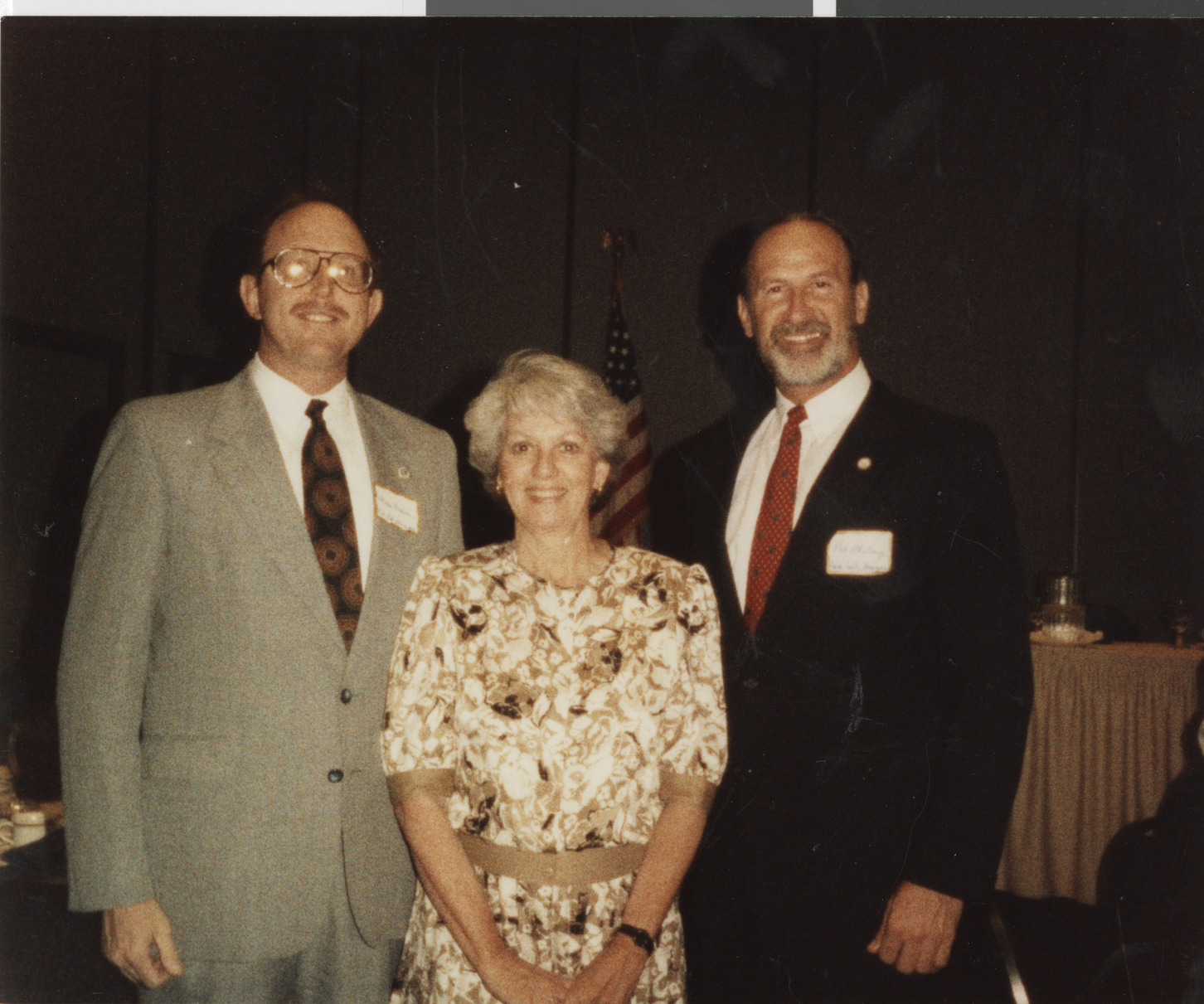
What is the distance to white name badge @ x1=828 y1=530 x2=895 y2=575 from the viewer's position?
182 centimetres

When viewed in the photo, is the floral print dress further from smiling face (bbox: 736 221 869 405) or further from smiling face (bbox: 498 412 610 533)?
smiling face (bbox: 736 221 869 405)

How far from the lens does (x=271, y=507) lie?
1700mm

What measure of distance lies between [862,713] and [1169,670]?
8.90 feet

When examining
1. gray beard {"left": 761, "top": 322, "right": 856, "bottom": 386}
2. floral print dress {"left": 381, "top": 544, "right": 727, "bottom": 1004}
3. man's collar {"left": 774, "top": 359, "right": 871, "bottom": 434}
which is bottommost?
floral print dress {"left": 381, "top": 544, "right": 727, "bottom": 1004}

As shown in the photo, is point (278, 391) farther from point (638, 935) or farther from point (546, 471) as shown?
point (638, 935)

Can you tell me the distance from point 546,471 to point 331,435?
0.51 meters

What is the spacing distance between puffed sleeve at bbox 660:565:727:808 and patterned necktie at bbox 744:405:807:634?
0.17m

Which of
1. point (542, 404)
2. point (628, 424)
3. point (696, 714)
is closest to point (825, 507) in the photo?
point (696, 714)

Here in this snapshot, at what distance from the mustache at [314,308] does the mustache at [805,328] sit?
1.03 meters

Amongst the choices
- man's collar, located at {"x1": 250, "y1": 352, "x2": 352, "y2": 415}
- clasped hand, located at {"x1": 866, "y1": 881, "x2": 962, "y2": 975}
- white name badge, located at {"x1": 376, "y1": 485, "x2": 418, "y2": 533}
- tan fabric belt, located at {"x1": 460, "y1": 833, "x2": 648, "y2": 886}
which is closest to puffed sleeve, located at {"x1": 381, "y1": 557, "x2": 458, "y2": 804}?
tan fabric belt, located at {"x1": 460, "y1": 833, "x2": 648, "y2": 886}

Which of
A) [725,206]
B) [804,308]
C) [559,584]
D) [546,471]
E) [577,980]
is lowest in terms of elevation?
[577,980]

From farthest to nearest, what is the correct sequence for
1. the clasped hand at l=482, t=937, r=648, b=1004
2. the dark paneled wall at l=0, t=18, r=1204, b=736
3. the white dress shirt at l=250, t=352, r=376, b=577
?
the dark paneled wall at l=0, t=18, r=1204, b=736 → the white dress shirt at l=250, t=352, r=376, b=577 → the clasped hand at l=482, t=937, r=648, b=1004

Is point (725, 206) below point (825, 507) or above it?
above

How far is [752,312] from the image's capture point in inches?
83.9
